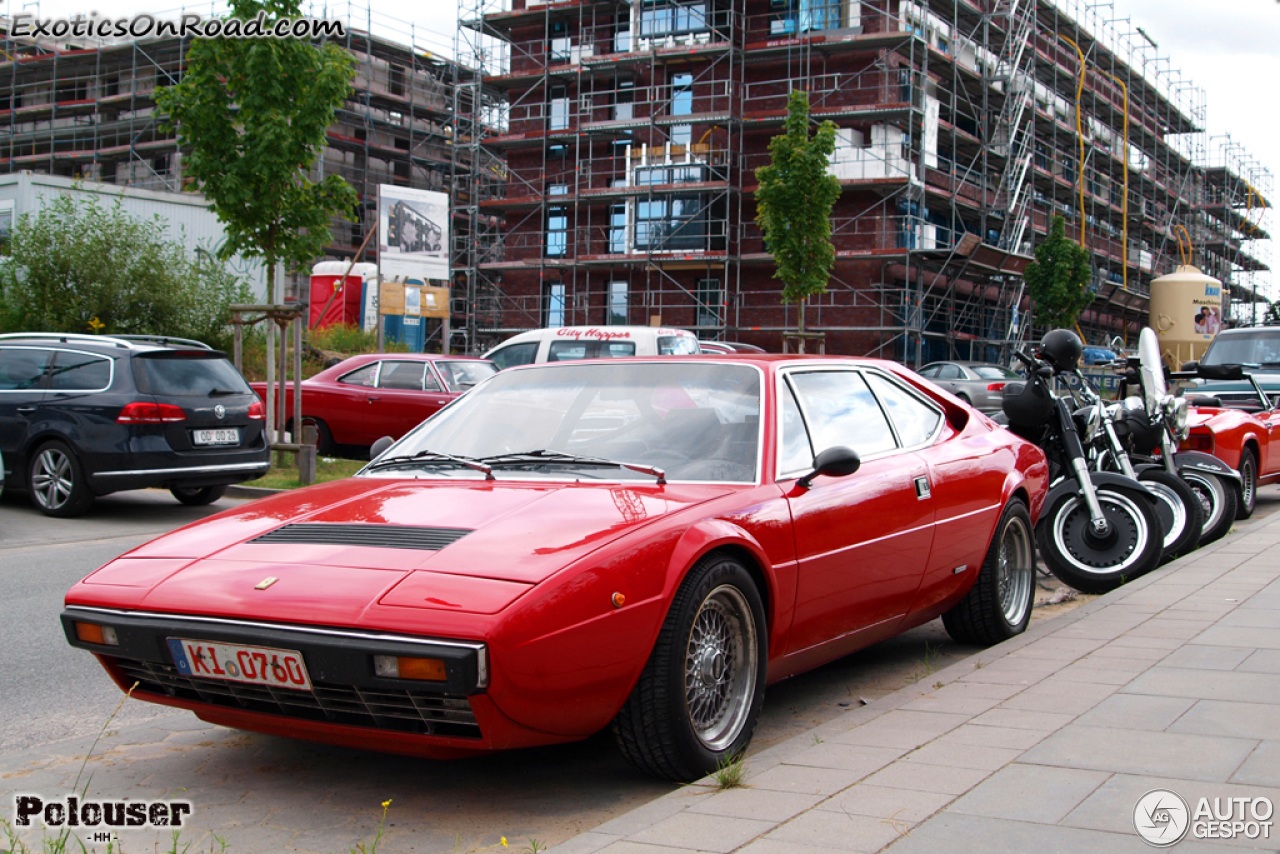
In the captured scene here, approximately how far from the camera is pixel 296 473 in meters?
13.8

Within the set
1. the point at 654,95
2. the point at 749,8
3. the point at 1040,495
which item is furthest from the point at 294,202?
the point at 749,8

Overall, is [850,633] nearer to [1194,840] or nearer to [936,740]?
[936,740]

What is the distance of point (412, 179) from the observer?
51.7m

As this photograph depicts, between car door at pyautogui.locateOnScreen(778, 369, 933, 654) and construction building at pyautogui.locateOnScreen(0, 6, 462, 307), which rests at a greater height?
construction building at pyautogui.locateOnScreen(0, 6, 462, 307)

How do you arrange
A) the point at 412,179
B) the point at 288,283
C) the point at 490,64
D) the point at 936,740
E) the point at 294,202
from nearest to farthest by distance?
the point at 936,740 < the point at 294,202 < the point at 490,64 < the point at 288,283 < the point at 412,179

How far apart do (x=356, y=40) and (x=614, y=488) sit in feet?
160

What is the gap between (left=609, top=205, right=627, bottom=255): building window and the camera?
40.6 m

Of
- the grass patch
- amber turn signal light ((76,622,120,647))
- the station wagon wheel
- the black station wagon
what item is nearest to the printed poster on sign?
the grass patch

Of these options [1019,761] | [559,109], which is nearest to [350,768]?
[1019,761]

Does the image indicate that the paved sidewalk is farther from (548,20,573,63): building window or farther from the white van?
(548,20,573,63): building window

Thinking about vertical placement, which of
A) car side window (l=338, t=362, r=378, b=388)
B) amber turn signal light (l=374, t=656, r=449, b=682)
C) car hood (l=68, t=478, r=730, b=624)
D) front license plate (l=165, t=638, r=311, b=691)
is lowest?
front license plate (l=165, t=638, r=311, b=691)

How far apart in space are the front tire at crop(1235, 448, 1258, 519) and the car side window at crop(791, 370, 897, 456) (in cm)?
772

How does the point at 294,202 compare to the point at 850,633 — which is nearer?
the point at 850,633

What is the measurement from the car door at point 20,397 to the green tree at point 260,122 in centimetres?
349
